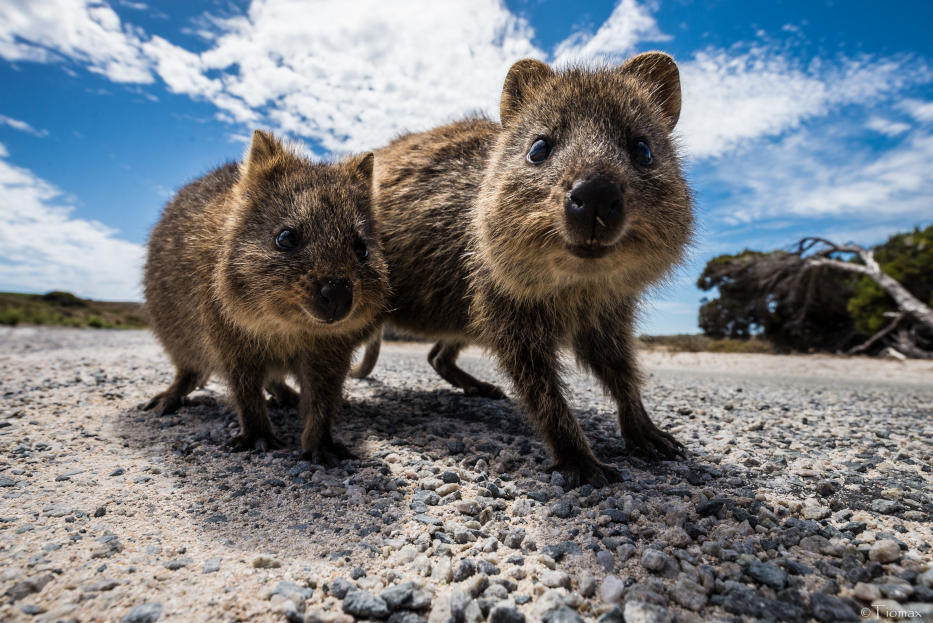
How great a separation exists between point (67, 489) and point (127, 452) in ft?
2.69

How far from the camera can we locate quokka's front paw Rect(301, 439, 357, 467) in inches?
163

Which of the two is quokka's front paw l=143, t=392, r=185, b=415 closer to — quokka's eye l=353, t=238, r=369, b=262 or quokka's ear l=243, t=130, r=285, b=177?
quokka's ear l=243, t=130, r=285, b=177

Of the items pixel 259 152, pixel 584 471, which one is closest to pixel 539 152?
pixel 584 471

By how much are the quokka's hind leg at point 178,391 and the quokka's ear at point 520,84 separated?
14.0 ft

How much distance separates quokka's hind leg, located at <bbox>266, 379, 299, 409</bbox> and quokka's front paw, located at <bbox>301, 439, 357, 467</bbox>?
1.85 m

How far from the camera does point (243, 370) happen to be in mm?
4453

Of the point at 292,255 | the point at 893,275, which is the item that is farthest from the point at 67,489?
the point at 893,275

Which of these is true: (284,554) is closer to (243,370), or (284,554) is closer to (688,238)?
(243,370)

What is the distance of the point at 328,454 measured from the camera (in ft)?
13.8

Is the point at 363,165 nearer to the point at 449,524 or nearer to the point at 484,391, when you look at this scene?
the point at 449,524

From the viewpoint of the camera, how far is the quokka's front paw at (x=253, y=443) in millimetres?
4406

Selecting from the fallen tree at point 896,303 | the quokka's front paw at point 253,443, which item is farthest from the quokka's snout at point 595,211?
the fallen tree at point 896,303

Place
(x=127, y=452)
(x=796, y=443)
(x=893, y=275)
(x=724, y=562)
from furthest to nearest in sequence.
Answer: (x=893, y=275) → (x=796, y=443) → (x=127, y=452) → (x=724, y=562)

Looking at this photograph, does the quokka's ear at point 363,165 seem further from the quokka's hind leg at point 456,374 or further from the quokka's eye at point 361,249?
the quokka's hind leg at point 456,374
